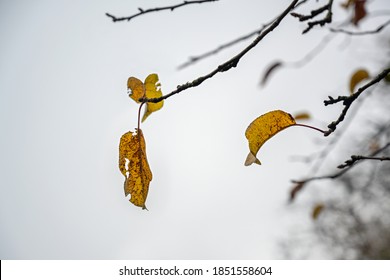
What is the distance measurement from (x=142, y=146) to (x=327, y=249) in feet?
66.2

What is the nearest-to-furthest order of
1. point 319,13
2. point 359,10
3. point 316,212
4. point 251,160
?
point 251,160 → point 319,13 → point 359,10 → point 316,212

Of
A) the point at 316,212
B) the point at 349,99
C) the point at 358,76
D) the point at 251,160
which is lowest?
the point at 251,160

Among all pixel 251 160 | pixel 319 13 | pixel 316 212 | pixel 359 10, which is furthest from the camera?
pixel 316 212

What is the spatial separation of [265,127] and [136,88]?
34 cm

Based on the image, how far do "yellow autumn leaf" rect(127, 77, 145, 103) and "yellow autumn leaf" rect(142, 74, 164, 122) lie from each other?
0.04 ft

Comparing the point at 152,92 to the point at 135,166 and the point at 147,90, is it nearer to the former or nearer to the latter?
the point at 147,90

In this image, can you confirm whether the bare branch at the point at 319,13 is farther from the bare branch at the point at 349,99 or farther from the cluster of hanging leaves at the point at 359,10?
the cluster of hanging leaves at the point at 359,10

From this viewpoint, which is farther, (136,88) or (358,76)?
(358,76)

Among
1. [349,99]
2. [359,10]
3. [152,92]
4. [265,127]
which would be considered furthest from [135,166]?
[359,10]

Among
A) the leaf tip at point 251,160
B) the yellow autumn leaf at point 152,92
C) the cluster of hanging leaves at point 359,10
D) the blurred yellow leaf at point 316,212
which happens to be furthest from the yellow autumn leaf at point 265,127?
the blurred yellow leaf at point 316,212

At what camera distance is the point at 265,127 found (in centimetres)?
74

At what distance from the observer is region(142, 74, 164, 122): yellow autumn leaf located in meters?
0.77

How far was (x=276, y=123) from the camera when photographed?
747 mm
